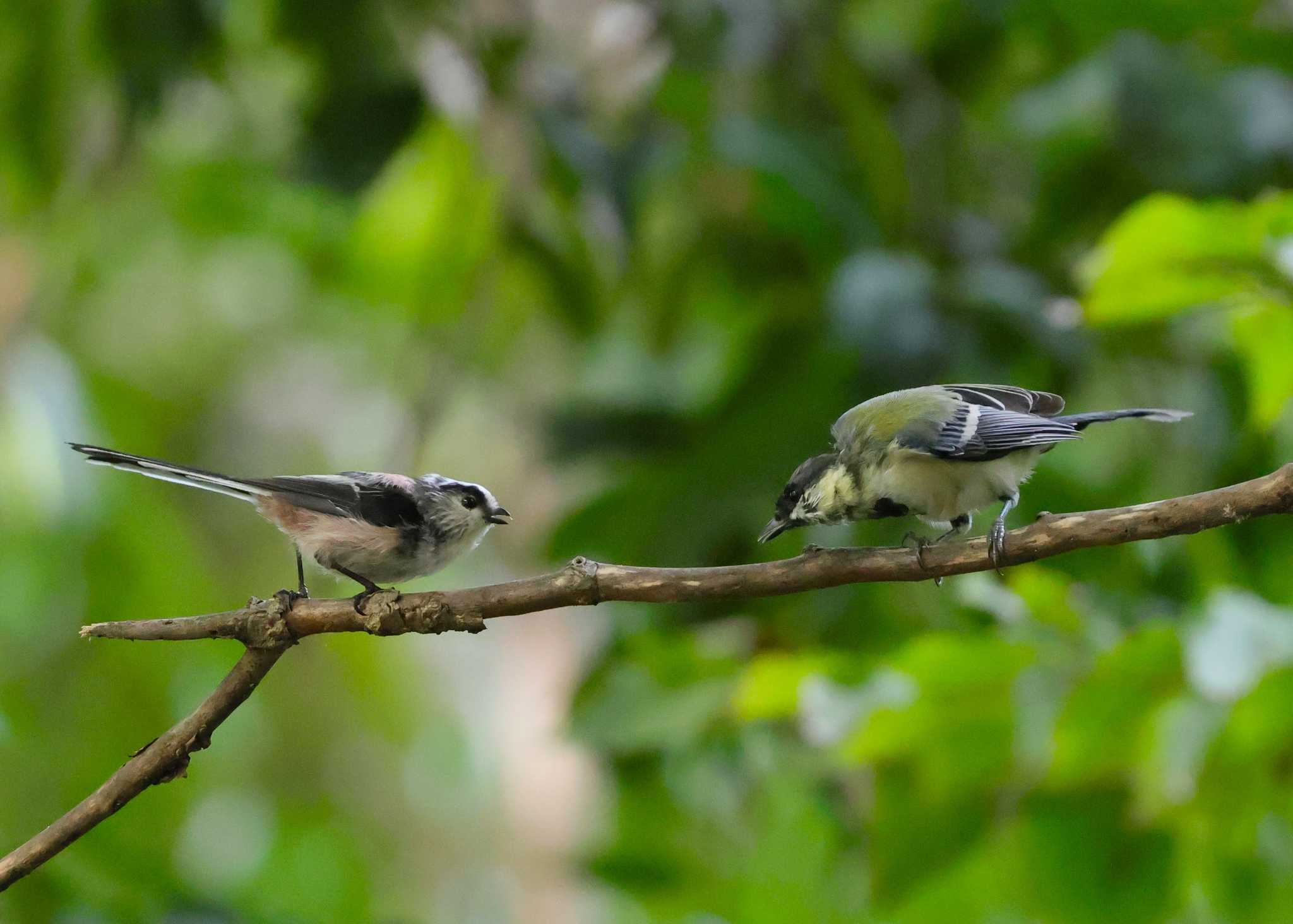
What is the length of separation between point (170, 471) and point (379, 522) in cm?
42

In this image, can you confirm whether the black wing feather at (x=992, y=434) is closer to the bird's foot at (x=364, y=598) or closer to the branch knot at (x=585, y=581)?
the branch knot at (x=585, y=581)

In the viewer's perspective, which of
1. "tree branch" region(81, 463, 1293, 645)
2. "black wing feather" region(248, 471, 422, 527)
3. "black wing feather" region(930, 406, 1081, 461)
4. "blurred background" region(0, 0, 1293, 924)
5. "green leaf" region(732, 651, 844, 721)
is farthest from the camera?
"green leaf" region(732, 651, 844, 721)

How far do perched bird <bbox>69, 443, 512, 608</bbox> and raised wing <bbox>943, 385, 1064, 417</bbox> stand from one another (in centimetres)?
53

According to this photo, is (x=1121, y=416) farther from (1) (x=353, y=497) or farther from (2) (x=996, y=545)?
(1) (x=353, y=497)

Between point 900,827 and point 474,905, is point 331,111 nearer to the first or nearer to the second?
point 900,827

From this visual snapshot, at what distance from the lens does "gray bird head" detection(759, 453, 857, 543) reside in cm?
121

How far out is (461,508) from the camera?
149 centimetres

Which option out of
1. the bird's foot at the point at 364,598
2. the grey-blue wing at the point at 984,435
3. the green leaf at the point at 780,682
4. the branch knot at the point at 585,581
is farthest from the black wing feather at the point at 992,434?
the green leaf at the point at 780,682

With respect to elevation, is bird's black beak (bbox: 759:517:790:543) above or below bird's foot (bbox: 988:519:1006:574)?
above

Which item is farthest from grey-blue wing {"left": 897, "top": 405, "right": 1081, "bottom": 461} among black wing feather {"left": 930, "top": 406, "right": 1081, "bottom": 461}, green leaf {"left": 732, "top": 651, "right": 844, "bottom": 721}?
green leaf {"left": 732, "top": 651, "right": 844, "bottom": 721}

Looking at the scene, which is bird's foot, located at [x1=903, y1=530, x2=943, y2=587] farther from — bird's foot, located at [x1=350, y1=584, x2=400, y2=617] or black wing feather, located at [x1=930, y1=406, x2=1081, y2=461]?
bird's foot, located at [x1=350, y1=584, x2=400, y2=617]

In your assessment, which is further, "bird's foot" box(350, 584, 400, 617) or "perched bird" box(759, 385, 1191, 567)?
"perched bird" box(759, 385, 1191, 567)

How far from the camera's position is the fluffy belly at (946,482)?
1.27 m

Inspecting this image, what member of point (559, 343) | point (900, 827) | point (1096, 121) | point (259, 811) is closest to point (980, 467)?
point (900, 827)
